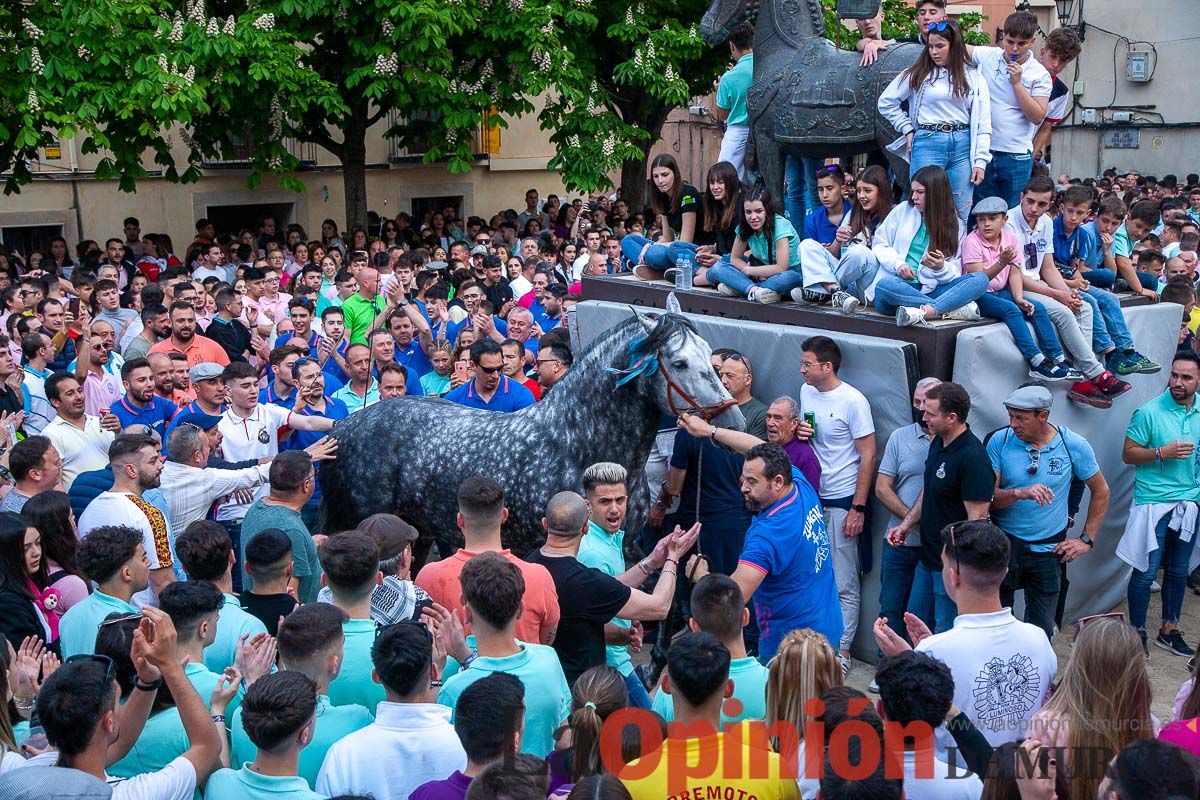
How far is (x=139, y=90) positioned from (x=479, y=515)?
1105 centimetres

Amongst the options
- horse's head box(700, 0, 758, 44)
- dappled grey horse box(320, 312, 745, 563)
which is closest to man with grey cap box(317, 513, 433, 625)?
dappled grey horse box(320, 312, 745, 563)

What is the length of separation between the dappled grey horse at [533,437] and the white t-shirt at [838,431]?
0.77 meters

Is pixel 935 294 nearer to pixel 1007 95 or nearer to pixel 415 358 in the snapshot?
pixel 1007 95

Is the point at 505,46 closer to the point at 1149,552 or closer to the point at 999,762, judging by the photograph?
the point at 1149,552

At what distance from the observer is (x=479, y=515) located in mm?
5262

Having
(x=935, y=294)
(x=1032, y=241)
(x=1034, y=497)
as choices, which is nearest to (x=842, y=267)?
(x=935, y=294)

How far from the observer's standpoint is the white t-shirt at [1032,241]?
320 inches

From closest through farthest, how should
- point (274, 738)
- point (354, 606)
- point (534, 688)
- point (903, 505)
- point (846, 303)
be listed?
point (274, 738) → point (534, 688) → point (354, 606) → point (903, 505) → point (846, 303)

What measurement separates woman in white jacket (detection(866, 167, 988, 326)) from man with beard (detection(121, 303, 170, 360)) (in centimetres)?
526

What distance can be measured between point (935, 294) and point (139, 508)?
462cm

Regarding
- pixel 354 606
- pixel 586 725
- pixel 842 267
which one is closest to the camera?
pixel 586 725

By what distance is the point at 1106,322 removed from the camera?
8.12 meters

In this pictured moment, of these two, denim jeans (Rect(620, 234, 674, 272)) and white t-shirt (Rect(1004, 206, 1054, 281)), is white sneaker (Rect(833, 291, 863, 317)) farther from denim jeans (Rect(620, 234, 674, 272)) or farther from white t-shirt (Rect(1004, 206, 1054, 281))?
denim jeans (Rect(620, 234, 674, 272))

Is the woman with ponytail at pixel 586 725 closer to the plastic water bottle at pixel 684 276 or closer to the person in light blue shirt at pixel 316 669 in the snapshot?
the person in light blue shirt at pixel 316 669
